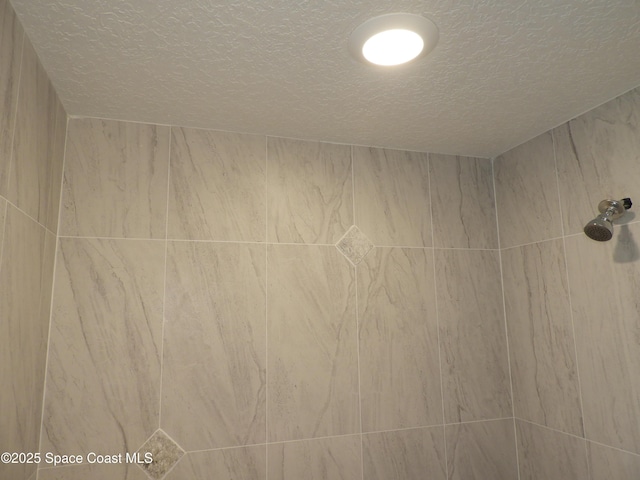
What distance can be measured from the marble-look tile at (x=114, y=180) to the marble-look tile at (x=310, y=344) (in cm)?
46

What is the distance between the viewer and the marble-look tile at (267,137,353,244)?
1.60 metres

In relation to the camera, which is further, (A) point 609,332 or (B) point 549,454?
(B) point 549,454

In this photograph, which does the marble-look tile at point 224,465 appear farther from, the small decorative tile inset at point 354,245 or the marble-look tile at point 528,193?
the marble-look tile at point 528,193

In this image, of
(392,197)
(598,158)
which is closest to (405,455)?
(392,197)

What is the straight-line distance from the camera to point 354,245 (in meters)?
1.67

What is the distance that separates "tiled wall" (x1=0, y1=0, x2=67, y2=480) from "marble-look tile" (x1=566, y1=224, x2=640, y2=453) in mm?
1697

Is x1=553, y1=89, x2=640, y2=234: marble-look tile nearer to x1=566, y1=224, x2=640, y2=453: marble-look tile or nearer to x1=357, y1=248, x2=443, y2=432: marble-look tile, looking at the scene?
x1=566, y1=224, x2=640, y2=453: marble-look tile

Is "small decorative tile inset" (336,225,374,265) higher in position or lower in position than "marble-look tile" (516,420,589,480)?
higher

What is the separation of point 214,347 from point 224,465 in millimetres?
387

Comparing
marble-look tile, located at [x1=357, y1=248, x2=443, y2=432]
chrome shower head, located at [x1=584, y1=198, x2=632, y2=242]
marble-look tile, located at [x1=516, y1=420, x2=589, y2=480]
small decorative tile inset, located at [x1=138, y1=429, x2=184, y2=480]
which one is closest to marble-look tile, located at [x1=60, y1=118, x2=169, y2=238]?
small decorative tile inset, located at [x1=138, y1=429, x2=184, y2=480]

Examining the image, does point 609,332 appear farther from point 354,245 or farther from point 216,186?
point 216,186

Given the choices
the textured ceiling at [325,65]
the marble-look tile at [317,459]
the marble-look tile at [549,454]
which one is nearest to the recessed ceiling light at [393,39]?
the textured ceiling at [325,65]

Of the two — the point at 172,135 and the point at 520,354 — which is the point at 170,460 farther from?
the point at 520,354

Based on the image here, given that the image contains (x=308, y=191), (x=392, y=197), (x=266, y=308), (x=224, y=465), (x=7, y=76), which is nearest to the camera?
(x=7, y=76)
